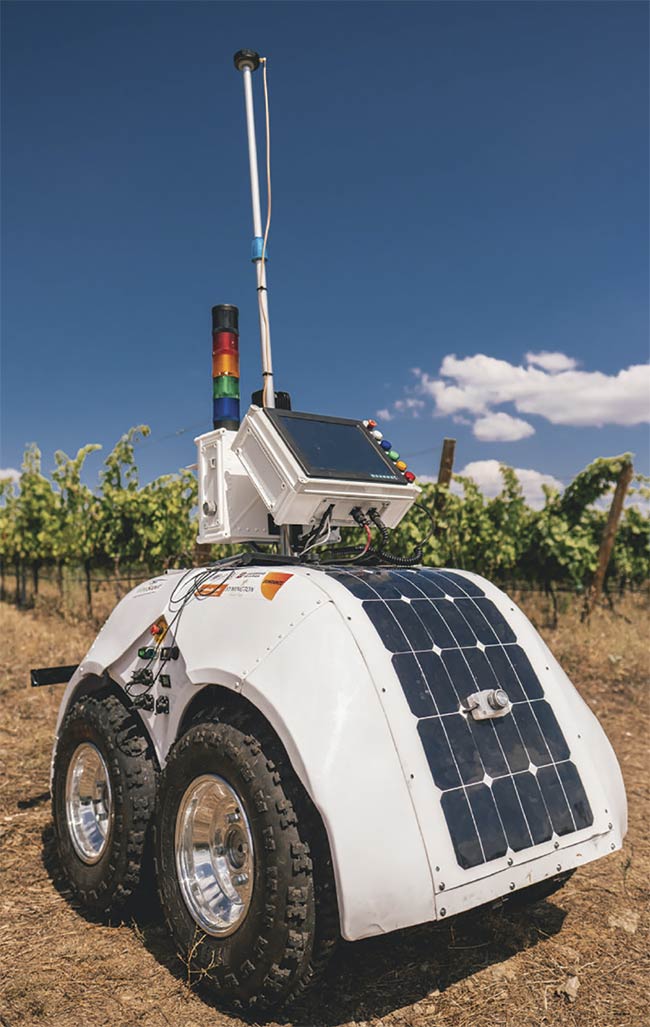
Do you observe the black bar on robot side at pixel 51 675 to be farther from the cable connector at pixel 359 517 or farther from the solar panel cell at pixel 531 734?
the solar panel cell at pixel 531 734

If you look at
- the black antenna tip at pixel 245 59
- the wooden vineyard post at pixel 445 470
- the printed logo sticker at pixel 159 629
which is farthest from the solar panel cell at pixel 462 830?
the wooden vineyard post at pixel 445 470

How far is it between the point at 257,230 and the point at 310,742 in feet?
11.1

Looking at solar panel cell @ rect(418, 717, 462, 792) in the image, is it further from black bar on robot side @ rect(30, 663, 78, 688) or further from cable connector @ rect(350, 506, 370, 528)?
black bar on robot side @ rect(30, 663, 78, 688)

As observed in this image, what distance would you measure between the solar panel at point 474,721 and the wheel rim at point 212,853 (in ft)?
2.91

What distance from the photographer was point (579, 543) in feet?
→ 47.1

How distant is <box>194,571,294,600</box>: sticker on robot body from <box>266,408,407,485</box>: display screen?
0.60 metres

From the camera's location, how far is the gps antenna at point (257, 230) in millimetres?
4582

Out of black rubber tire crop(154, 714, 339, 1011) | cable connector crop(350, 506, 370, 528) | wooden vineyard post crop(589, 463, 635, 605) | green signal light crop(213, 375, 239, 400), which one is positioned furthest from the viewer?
wooden vineyard post crop(589, 463, 635, 605)

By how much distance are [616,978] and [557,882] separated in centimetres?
51

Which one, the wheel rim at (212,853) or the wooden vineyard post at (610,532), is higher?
the wooden vineyard post at (610,532)

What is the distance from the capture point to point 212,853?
3.35 metres

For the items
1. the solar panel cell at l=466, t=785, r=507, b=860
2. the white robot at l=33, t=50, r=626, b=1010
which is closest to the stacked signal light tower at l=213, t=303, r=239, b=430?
the white robot at l=33, t=50, r=626, b=1010

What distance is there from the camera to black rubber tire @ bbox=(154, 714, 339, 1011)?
9.39ft

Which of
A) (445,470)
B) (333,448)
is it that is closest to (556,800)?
(333,448)
